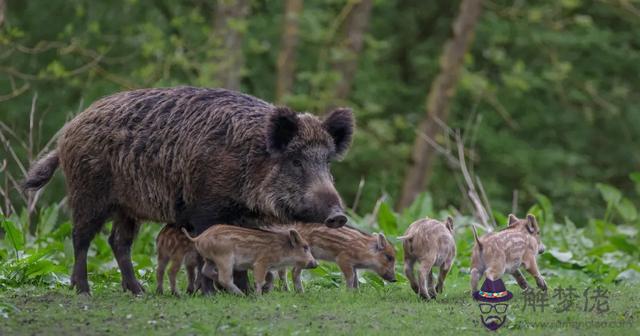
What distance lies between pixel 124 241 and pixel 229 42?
1337 cm

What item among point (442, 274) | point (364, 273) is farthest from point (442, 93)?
point (442, 274)

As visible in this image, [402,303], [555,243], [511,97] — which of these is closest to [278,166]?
[402,303]

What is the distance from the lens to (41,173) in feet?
39.4

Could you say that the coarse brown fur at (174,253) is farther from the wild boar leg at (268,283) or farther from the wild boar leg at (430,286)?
the wild boar leg at (430,286)

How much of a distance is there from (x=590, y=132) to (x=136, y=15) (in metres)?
13.7

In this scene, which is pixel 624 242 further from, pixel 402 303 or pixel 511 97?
pixel 511 97

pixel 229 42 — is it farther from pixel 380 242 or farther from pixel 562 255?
pixel 380 242

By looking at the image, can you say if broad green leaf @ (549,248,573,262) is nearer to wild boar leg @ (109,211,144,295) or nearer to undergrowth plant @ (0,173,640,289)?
undergrowth plant @ (0,173,640,289)

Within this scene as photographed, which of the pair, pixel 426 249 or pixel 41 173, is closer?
pixel 426 249

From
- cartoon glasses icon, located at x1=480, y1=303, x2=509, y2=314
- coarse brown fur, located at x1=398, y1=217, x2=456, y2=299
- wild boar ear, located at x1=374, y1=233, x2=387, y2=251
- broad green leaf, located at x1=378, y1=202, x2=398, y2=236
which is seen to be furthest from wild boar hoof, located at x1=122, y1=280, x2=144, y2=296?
broad green leaf, located at x1=378, y1=202, x2=398, y2=236

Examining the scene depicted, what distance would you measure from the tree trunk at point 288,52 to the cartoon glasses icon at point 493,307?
18275mm

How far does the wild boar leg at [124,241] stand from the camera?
1124 centimetres

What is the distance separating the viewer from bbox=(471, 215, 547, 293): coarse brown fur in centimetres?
1012

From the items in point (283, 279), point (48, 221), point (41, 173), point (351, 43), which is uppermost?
point (41, 173)
